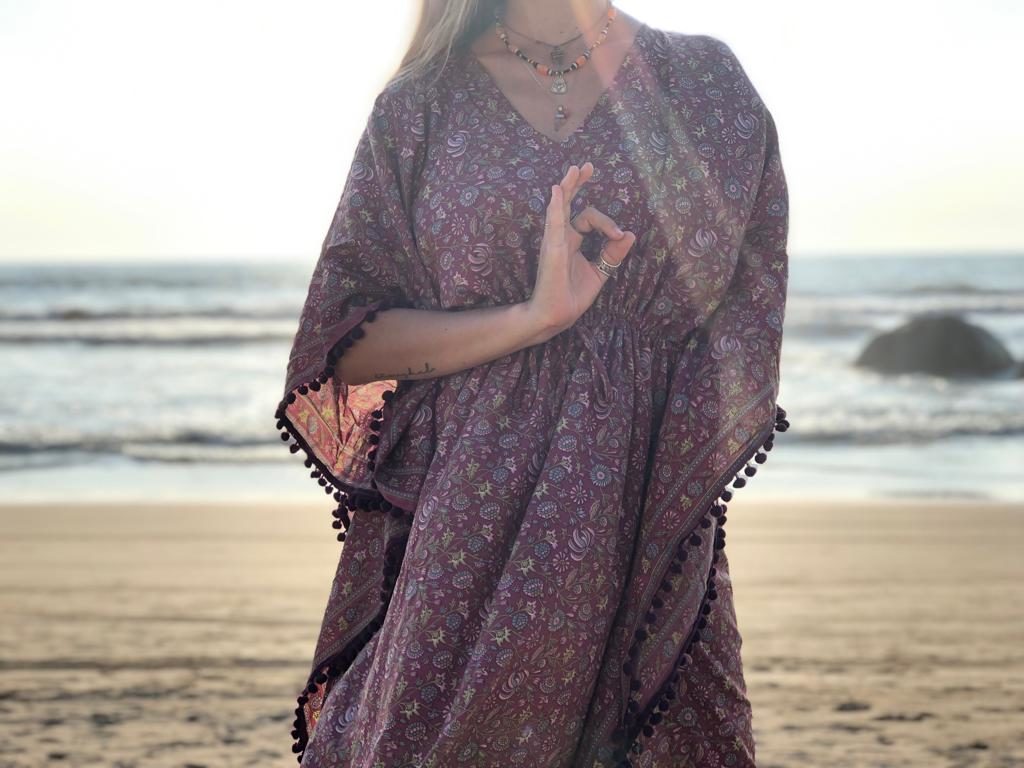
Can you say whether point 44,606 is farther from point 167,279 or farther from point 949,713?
point 167,279

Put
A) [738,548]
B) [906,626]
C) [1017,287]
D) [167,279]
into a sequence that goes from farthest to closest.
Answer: [167,279]
[1017,287]
[738,548]
[906,626]

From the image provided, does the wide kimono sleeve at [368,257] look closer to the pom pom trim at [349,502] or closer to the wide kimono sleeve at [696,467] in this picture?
the pom pom trim at [349,502]

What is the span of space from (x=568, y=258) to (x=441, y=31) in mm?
534

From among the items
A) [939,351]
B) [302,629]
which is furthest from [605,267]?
[939,351]

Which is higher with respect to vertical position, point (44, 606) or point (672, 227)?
point (672, 227)

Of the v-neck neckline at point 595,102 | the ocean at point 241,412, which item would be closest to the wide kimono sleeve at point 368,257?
the v-neck neckline at point 595,102

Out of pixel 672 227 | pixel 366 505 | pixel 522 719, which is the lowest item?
pixel 522 719

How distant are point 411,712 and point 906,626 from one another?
177 inches

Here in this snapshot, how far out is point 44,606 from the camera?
251 inches

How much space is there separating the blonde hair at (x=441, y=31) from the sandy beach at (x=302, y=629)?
270 centimetres

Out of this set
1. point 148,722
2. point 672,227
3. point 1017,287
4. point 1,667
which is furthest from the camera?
point 1017,287

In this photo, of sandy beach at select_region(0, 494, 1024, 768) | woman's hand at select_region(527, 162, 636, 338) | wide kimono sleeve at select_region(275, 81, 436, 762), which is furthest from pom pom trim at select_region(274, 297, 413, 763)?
sandy beach at select_region(0, 494, 1024, 768)

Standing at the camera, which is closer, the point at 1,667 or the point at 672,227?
the point at 672,227

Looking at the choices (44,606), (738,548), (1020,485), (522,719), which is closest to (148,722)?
(44,606)
